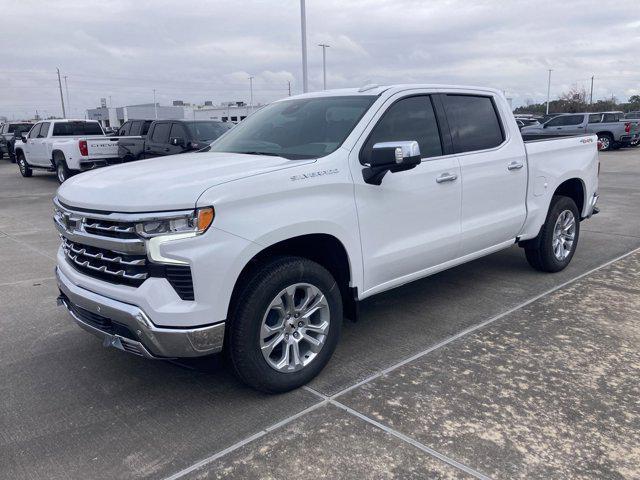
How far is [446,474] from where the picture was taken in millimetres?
2740

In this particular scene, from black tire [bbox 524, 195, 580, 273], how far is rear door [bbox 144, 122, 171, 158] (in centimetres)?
949

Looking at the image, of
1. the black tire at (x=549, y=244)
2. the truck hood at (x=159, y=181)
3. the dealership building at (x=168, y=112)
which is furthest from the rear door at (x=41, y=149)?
the dealership building at (x=168, y=112)

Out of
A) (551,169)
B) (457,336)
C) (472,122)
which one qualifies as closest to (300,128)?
(472,122)

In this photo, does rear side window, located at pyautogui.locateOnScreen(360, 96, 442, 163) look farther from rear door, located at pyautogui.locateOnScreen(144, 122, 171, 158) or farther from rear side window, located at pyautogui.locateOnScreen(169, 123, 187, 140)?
rear door, located at pyautogui.locateOnScreen(144, 122, 171, 158)

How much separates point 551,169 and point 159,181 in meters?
4.05

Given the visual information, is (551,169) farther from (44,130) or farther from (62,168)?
(44,130)

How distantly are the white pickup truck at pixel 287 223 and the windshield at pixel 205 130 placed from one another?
8.51 m

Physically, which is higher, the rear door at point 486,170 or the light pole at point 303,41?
the light pole at point 303,41

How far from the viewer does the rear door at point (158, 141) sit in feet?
43.4

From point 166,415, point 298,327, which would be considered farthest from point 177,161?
point 166,415

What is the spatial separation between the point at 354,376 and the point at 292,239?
40.6 inches

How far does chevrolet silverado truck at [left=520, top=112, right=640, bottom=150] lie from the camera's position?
24.9 metres

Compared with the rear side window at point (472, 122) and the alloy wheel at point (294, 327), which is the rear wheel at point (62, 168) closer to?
the rear side window at point (472, 122)

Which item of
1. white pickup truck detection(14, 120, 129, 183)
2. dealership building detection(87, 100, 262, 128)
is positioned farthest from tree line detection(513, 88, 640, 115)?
white pickup truck detection(14, 120, 129, 183)
